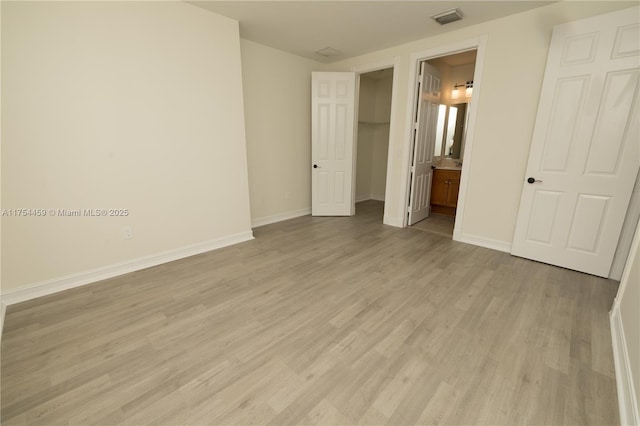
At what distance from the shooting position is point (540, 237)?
9.98 ft

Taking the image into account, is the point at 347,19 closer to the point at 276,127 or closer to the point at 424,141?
the point at 276,127

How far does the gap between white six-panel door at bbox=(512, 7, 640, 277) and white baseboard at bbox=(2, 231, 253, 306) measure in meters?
3.74

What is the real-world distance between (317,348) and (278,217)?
122 inches

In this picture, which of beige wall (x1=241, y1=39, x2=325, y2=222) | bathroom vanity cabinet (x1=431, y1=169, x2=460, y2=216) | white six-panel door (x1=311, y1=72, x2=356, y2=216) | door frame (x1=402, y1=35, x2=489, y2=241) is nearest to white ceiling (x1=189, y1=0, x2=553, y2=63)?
door frame (x1=402, y1=35, x2=489, y2=241)

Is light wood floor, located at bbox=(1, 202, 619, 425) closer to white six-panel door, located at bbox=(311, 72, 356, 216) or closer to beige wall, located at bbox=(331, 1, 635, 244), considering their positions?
beige wall, located at bbox=(331, 1, 635, 244)

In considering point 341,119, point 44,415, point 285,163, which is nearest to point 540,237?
point 341,119

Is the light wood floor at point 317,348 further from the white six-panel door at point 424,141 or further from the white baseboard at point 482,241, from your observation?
the white six-panel door at point 424,141

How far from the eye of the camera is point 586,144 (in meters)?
2.67

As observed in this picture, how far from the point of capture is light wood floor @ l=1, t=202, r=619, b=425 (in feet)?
4.51

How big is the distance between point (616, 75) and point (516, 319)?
2423 mm

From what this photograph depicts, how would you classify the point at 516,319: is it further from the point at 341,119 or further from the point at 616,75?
the point at 341,119

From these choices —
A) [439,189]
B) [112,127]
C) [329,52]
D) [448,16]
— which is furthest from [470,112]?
[112,127]

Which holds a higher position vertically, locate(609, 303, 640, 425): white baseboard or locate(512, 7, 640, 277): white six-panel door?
locate(512, 7, 640, 277): white six-panel door

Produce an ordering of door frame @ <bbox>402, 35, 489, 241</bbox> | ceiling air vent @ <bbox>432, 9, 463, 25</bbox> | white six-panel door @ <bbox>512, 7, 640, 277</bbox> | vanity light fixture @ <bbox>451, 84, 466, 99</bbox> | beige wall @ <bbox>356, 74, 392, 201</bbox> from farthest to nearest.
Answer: beige wall @ <bbox>356, 74, 392, 201</bbox> < vanity light fixture @ <bbox>451, 84, 466, 99</bbox> < door frame @ <bbox>402, 35, 489, 241</bbox> < ceiling air vent @ <bbox>432, 9, 463, 25</bbox> < white six-panel door @ <bbox>512, 7, 640, 277</bbox>
